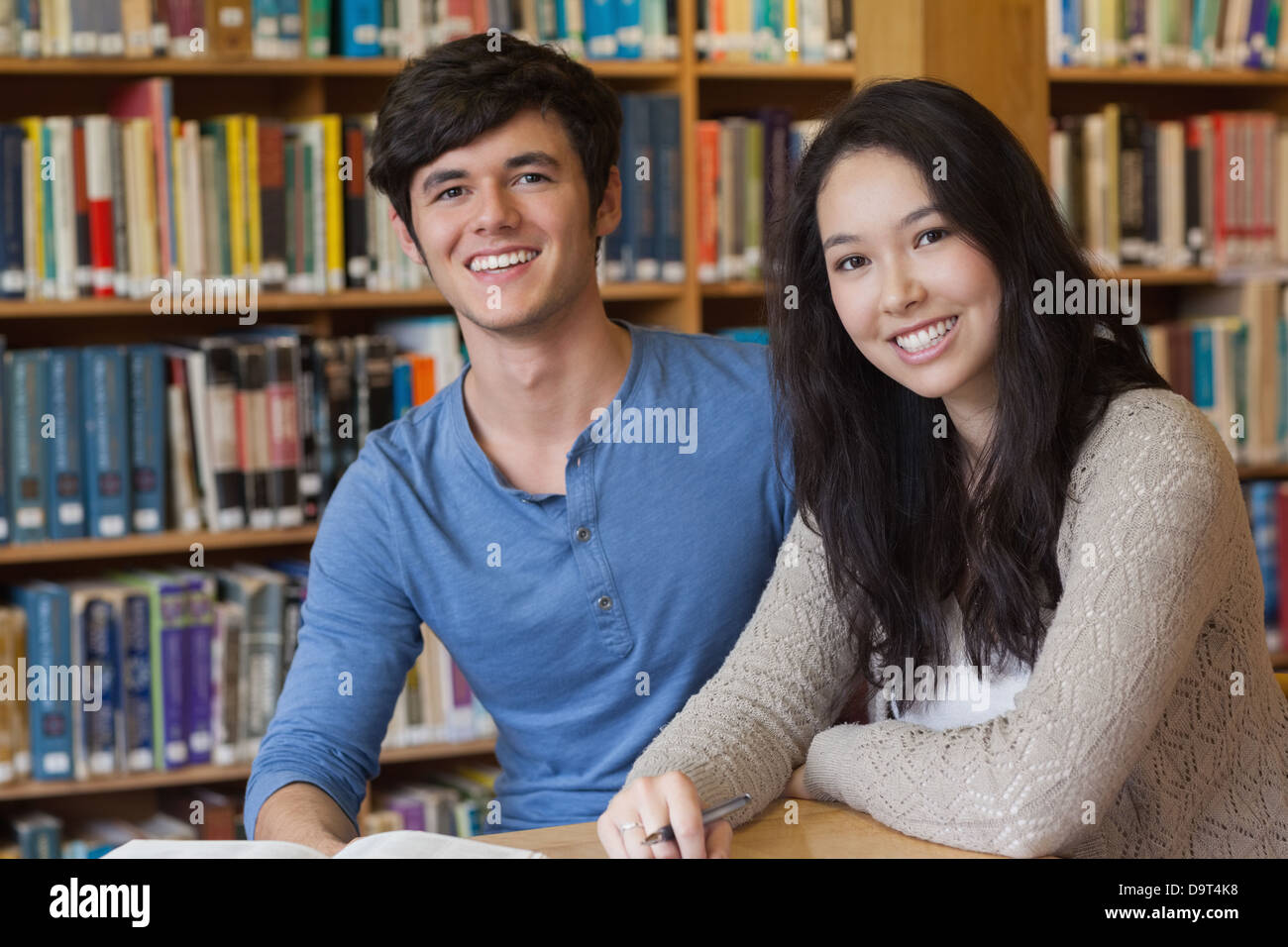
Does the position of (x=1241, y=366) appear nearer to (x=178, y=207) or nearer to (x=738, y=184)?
(x=738, y=184)

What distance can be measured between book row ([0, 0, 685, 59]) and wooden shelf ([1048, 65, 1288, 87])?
876 mm

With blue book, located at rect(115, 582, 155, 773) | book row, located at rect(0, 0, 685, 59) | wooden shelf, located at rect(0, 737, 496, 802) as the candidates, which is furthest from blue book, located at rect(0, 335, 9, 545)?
book row, located at rect(0, 0, 685, 59)

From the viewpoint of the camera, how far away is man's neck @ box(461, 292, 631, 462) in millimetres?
1566

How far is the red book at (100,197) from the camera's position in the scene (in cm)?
230

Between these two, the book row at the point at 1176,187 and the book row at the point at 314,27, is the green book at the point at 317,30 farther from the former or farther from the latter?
the book row at the point at 1176,187

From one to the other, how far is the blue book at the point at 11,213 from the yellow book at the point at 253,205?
359mm

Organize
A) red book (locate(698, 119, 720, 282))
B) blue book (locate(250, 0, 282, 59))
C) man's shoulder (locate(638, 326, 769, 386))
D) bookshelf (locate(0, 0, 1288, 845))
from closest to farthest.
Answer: man's shoulder (locate(638, 326, 769, 386)), bookshelf (locate(0, 0, 1288, 845)), blue book (locate(250, 0, 282, 59)), red book (locate(698, 119, 720, 282))

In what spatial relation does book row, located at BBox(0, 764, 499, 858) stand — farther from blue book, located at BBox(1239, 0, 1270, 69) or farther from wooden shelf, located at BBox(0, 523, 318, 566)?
blue book, located at BBox(1239, 0, 1270, 69)

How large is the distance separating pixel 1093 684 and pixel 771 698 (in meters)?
0.32

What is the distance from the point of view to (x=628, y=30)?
2590mm

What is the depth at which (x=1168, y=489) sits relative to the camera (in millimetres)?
1137

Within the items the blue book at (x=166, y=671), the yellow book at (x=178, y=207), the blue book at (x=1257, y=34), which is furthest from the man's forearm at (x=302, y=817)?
the blue book at (x=1257, y=34)
